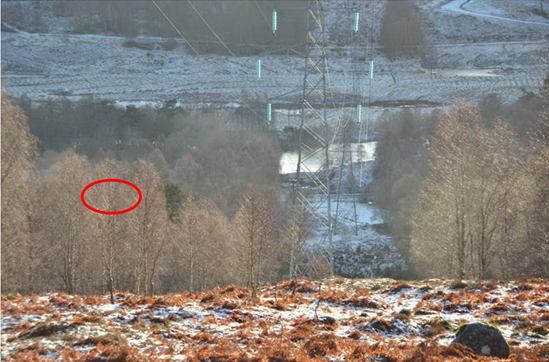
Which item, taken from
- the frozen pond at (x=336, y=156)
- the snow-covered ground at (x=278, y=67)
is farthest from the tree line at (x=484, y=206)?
the snow-covered ground at (x=278, y=67)

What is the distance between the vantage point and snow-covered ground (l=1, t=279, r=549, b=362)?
33.0ft

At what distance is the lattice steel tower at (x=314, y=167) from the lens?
68.1 feet

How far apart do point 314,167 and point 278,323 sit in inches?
1753

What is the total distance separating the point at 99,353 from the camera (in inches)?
376

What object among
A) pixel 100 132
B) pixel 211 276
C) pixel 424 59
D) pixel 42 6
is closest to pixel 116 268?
pixel 211 276

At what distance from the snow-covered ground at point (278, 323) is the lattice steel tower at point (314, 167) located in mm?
5305

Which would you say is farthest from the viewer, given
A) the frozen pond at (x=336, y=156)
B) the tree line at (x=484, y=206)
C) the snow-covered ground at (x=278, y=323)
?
the frozen pond at (x=336, y=156)

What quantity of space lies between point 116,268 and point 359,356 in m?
18.4

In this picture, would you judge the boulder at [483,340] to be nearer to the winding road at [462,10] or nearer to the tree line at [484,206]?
the tree line at [484,206]

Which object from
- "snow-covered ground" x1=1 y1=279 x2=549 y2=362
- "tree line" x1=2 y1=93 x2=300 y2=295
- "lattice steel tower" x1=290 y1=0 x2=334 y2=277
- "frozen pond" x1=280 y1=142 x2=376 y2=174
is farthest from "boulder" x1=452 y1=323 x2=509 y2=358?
"frozen pond" x1=280 y1=142 x2=376 y2=174

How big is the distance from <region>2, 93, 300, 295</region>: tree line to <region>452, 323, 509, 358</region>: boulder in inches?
392

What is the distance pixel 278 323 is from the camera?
12922 mm

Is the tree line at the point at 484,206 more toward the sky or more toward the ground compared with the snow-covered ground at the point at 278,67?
more toward the ground

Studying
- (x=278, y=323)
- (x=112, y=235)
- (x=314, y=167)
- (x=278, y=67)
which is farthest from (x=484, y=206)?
(x=278, y=67)
